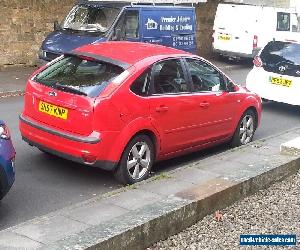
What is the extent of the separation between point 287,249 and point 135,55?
10.0 feet

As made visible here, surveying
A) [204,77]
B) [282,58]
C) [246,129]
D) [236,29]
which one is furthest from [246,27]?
[204,77]

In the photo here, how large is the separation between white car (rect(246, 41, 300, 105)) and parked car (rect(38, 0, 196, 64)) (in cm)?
296

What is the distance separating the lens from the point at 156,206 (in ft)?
17.0

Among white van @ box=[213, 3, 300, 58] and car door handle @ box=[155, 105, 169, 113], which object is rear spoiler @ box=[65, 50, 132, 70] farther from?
white van @ box=[213, 3, 300, 58]

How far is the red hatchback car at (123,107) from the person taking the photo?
6070mm

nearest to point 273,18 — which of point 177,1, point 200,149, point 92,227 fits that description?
point 177,1

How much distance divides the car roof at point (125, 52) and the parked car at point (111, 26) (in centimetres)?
526

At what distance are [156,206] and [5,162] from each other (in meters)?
1.48

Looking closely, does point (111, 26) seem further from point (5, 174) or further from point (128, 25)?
point (5, 174)

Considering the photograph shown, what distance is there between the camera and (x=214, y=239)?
203 inches

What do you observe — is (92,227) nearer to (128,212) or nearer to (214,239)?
(128,212)

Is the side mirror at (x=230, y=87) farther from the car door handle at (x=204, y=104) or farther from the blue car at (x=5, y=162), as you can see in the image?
the blue car at (x=5, y=162)

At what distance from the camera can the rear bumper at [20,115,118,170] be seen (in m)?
6.01

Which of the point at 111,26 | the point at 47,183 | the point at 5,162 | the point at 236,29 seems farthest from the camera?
the point at 236,29
